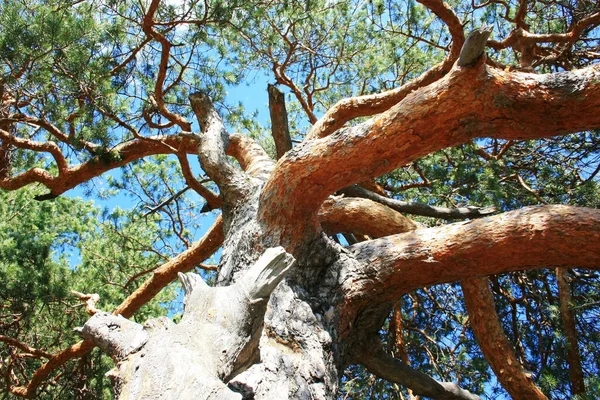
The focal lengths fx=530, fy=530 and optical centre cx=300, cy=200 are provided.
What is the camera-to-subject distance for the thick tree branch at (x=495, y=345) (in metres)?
2.64

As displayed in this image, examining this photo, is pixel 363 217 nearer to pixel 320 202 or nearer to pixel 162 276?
pixel 320 202

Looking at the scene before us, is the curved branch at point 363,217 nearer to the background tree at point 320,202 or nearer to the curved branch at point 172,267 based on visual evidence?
the background tree at point 320,202

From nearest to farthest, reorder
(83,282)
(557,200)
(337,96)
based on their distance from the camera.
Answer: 1. (557,200)
2. (83,282)
3. (337,96)

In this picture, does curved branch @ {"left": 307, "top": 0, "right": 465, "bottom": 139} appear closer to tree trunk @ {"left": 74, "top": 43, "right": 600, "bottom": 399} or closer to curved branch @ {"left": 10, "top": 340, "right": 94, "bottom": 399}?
tree trunk @ {"left": 74, "top": 43, "right": 600, "bottom": 399}

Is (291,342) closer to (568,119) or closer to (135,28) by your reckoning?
(568,119)

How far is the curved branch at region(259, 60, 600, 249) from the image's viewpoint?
188cm

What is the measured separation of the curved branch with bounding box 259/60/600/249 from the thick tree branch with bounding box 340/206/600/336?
35 cm

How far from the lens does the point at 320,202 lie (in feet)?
7.87

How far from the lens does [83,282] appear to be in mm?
5621

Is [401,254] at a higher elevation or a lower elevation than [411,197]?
lower

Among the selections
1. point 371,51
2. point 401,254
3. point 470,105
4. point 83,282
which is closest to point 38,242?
point 83,282

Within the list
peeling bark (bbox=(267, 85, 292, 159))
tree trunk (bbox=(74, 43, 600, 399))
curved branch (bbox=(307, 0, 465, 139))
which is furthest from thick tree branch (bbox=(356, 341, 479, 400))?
peeling bark (bbox=(267, 85, 292, 159))

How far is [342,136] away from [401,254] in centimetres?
58

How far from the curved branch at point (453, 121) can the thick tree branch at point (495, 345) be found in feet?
3.01
